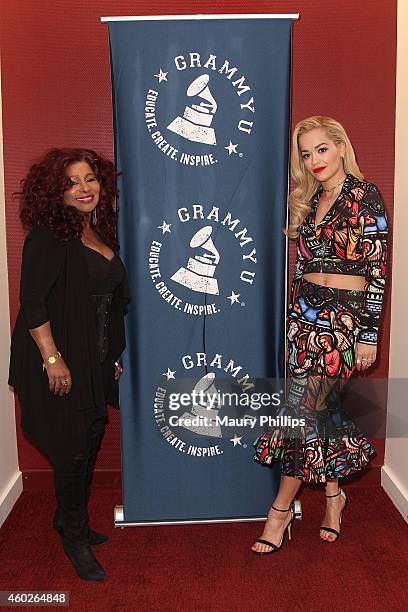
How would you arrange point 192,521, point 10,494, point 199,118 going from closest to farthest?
1. point 199,118
2. point 192,521
3. point 10,494

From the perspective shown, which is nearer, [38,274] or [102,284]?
[38,274]

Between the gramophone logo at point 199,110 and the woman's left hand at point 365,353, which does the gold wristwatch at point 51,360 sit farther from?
the woman's left hand at point 365,353

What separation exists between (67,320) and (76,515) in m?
0.78

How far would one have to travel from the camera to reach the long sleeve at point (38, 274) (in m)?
2.35

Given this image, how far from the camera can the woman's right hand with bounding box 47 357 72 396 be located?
94.6 inches

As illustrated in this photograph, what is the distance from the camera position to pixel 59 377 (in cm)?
241

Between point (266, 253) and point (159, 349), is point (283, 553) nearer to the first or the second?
point (159, 349)

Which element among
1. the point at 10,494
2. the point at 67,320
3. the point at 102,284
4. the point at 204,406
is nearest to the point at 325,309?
the point at 204,406

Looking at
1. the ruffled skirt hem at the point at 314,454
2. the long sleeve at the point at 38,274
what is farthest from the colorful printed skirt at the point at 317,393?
the long sleeve at the point at 38,274

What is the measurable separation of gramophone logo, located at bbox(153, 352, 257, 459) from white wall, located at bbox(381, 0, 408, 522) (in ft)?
2.62

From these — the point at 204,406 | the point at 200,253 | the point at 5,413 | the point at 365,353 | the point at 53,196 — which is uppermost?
the point at 53,196

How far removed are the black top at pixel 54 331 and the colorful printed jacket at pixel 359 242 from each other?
0.88 meters

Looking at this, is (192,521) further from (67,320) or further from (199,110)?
(199,110)

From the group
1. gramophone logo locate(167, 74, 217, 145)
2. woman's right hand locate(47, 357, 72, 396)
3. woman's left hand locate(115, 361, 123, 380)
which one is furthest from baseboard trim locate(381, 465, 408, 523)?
gramophone logo locate(167, 74, 217, 145)
